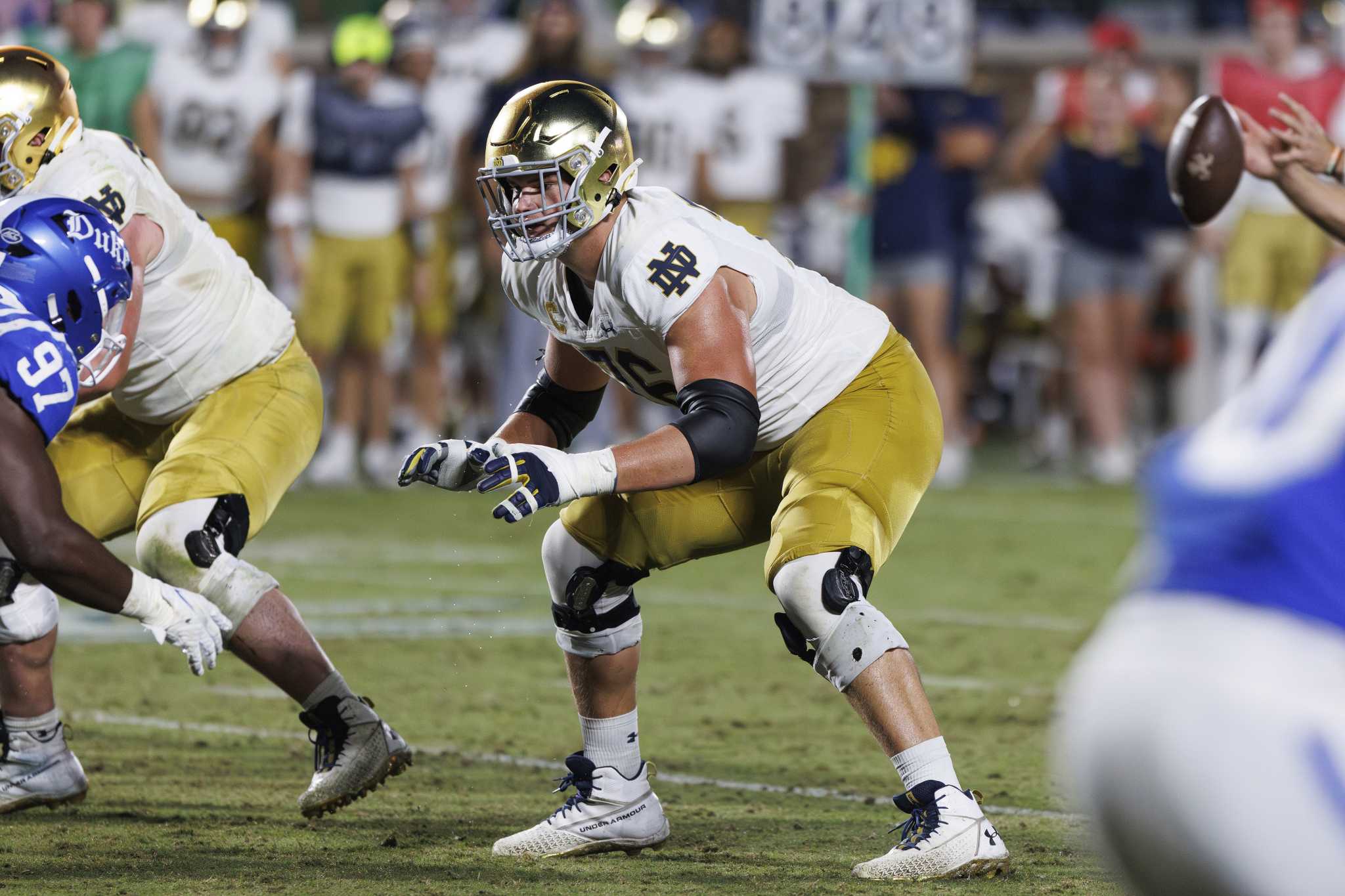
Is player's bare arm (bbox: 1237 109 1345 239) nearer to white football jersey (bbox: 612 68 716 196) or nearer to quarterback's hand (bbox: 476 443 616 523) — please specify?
quarterback's hand (bbox: 476 443 616 523)

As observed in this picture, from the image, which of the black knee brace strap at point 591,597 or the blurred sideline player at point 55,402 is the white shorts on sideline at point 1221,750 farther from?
the blurred sideline player at point 55,402

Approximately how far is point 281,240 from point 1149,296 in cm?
514

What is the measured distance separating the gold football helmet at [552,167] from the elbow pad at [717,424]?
0.49m

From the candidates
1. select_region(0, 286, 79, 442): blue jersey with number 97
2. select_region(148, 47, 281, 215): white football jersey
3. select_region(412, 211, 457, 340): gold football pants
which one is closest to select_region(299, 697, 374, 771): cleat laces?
select_region(0, 286, 79, 442): blue jersey with number 97

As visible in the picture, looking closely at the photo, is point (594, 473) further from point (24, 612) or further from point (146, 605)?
point (24, 612)

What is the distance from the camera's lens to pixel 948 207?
11.2m

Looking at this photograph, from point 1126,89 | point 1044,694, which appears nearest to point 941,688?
point 1044,694

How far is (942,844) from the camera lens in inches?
153

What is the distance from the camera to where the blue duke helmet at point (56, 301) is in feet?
12.5

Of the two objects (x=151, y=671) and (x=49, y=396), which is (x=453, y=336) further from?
(x=49, y=396)

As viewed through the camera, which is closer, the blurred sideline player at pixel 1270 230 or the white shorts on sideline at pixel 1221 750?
the white shorts on sideline at pixel 1221 750

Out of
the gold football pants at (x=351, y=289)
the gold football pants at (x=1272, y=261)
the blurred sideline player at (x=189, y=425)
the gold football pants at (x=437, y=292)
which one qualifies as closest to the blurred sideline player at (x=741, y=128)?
the gold football pants at (x=437, y=292)

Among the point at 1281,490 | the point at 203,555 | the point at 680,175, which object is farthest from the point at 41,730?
the point at 680,175

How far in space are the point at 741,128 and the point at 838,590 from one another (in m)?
7.06
